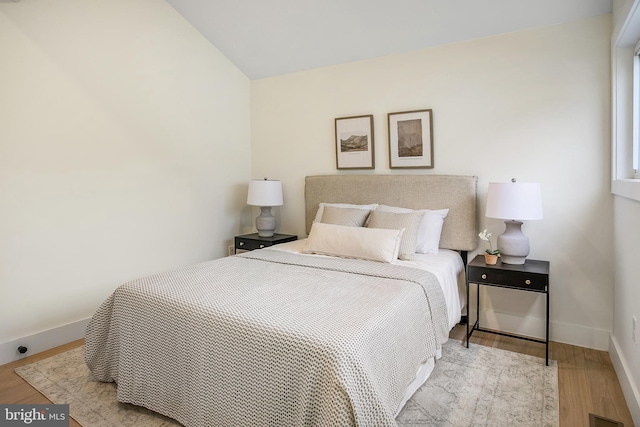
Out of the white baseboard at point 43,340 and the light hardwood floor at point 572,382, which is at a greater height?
the white baseboard at point 43,340

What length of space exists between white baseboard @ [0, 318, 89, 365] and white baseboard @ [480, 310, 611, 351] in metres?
3.22

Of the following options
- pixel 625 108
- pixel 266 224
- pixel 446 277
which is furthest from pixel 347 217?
pixel 625 108

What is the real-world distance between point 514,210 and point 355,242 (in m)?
1.10

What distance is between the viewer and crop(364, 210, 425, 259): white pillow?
294cm

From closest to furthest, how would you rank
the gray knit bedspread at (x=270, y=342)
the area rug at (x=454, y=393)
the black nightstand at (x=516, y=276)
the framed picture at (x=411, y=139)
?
the gray knit bedspread at (x=270, y=342) < the area rug at (x=454, y=393) < the black nightstand at (x=516, y=276) < the framed picture at (x=411, y=139)

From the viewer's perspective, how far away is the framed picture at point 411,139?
11.1 ft

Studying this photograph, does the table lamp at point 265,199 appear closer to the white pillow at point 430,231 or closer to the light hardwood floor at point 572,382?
the white pillow at point 430,231

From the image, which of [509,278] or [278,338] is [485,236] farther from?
[278,338]

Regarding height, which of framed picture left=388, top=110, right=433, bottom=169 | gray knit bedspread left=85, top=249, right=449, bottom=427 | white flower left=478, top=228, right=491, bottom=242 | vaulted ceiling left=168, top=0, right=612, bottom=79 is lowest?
gray knit bedspread left=85, top=249, right=449, bottom=427

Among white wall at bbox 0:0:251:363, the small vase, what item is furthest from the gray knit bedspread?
white wall at bbox 0:0:251:363

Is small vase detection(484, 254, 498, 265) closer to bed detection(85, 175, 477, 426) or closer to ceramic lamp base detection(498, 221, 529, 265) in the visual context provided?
ceramic lamp base detection(498, 221, 529, 265)

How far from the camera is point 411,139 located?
3.47 meters

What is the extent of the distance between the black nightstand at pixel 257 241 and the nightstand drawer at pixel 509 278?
6.20 ft

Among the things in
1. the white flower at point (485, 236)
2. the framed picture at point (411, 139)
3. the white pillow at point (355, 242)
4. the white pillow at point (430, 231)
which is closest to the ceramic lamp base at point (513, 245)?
the white flower at point (485, 236)
